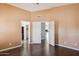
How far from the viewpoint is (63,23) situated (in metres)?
6.36

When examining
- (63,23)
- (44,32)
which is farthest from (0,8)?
(44,32)

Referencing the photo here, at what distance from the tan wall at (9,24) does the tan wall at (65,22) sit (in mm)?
1723

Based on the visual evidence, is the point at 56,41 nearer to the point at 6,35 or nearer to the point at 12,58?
the point at 6,35

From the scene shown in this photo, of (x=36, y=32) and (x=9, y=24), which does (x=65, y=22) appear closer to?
(x=36, y=32)

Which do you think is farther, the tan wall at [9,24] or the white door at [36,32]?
the white door at [36,32]

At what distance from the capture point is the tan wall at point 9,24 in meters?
5.27

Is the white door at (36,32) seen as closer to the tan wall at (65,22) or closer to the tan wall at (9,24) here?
the tan wall at (65,22)

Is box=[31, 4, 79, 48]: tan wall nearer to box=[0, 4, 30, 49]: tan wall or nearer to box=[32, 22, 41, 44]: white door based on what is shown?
box=[32, 22, 41, 44]: white door

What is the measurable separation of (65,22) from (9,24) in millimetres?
2880

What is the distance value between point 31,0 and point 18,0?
0.17 m

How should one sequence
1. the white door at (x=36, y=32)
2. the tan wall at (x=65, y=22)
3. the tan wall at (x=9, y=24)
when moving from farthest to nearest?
the white door at (x=36, y=32), the tan wall at (x=65, y=22), the tan wall at (x=9, y=24)

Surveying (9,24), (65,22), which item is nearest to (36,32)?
(65,22)

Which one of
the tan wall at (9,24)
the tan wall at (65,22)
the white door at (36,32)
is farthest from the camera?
the white door at (36,32)

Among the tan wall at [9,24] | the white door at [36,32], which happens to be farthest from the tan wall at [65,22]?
the tan wall at [9,24]
